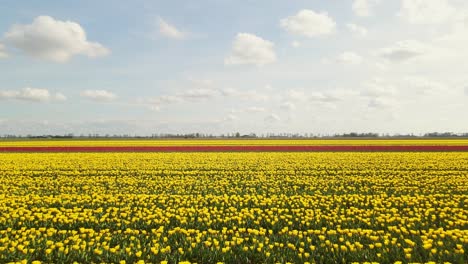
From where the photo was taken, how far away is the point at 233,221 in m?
8.84

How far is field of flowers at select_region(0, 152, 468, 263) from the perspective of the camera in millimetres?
6445

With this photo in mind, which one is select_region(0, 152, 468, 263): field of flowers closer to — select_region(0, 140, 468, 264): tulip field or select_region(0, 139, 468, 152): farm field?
select_region(0, 140, 468, 264): tulip field

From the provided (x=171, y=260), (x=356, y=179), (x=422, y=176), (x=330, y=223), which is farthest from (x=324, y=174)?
(x=171, y=260)

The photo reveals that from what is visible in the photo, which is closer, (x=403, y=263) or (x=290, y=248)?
(x=403, y=263)

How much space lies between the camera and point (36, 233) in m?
7.66

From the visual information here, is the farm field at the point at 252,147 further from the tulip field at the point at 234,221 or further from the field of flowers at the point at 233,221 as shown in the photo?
the tulip field at the point at 234,221

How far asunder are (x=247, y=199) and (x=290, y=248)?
14.6 ft

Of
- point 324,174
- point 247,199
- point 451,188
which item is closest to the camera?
point 247,199

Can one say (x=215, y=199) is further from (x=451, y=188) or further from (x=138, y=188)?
(x=451, y=188)

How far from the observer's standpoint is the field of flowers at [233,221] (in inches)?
254

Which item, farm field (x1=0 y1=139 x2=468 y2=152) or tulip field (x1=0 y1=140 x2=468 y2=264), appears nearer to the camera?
tulip field (x1=0 y1=140 x2=468 y2=264)

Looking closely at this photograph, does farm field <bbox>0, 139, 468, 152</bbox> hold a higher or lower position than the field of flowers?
higher

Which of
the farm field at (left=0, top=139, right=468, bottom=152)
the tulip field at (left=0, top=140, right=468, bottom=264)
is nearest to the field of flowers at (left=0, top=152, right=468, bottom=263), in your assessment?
the tulip field at (left=0, top=140, right=468, bottom=264)

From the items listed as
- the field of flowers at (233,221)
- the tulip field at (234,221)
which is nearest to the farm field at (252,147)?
the field of flowers at (233,221)
